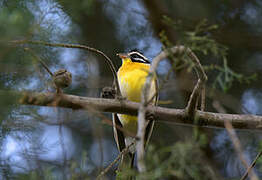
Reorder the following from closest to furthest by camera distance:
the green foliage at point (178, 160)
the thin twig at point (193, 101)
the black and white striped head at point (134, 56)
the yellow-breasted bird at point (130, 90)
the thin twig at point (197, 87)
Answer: the green foliage at point (178, 160) < the thin twig at point (197, 87) < the thin twig at point (193, 101) < the yellow-breasted bird at point (130, 90) < the black and white striped head at point (134, 56)

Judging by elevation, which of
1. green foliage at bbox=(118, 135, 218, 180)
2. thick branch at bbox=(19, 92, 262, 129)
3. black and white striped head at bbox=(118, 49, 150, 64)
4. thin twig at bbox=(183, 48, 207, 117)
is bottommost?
green foliage at bbox=(118, 135, 218, 180)

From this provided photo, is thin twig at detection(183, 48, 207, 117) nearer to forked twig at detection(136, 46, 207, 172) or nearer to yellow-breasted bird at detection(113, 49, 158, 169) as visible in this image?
forked twig at detection(136, 46, 207, 172)

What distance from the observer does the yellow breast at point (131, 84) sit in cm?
484

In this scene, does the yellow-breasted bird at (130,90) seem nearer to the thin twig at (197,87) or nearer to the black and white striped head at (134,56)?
the black and white striped head at (134,56)

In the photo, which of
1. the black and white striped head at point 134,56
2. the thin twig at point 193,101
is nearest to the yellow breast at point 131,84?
the black and white striped head at point 134,56

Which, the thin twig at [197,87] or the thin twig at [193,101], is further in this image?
the thin twig at [193,101]

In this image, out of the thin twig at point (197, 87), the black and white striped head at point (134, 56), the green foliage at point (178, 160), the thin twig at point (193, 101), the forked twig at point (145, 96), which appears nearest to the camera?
the forked twig at point (145, 96)

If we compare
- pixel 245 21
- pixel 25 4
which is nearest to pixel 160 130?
pixel 245 21

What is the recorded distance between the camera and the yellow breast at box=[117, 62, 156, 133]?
15.9 ft

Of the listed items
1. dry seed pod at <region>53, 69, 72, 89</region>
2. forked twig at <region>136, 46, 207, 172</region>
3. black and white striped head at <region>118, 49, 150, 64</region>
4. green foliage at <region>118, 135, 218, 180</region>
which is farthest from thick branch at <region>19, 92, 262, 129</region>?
black and white striped head at <region>118, 49, 150, 64</region>

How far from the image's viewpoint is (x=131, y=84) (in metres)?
4.88

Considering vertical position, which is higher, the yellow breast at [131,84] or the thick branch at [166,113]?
the yellow breast at [131,84]

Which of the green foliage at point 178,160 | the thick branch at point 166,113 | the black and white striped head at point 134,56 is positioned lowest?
the green foliage at point 178,160

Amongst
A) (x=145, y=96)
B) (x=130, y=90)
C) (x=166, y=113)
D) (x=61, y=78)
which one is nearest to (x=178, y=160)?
(x=145, y=96)
